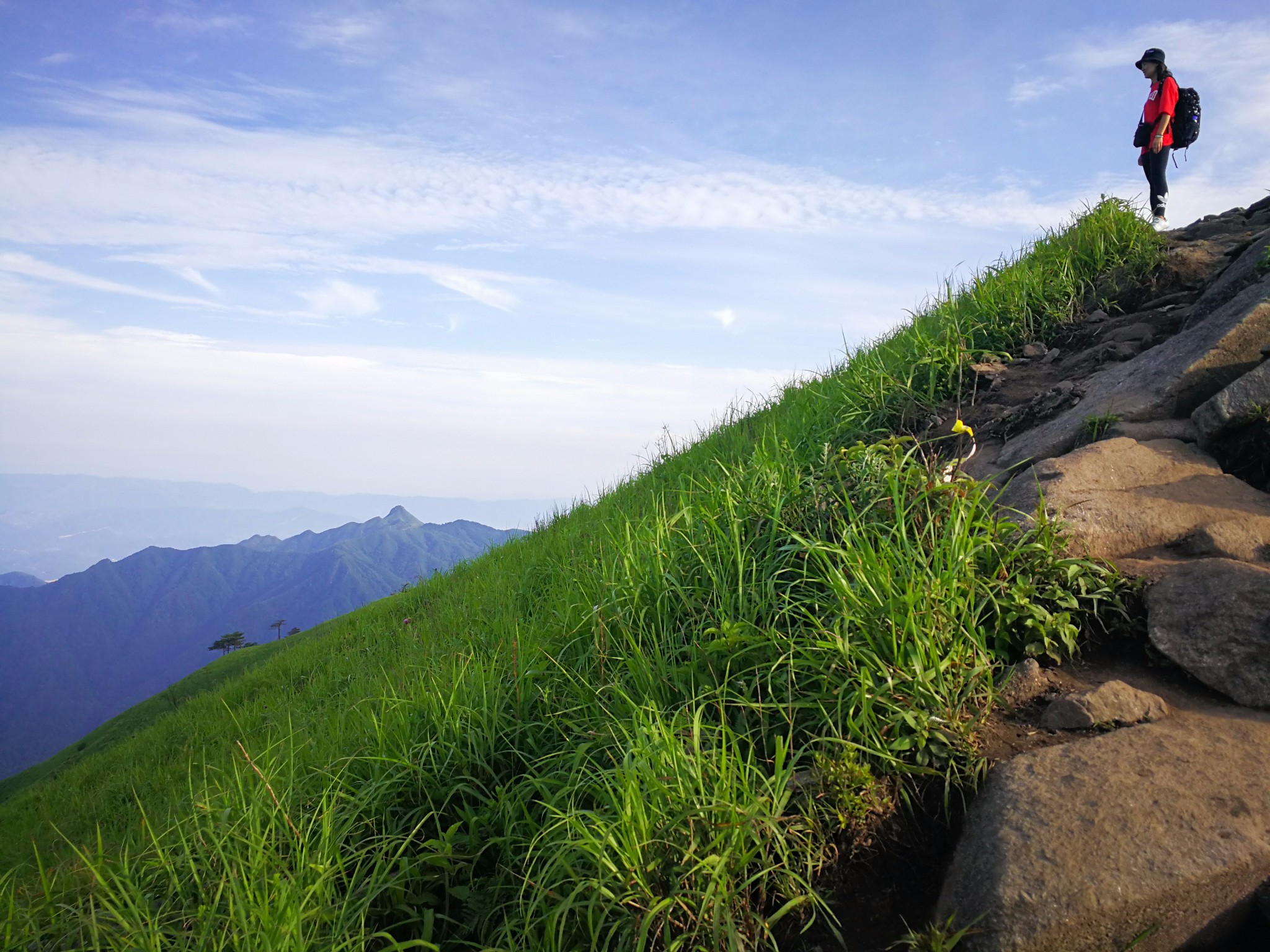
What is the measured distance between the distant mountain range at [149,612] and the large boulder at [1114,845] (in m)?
114

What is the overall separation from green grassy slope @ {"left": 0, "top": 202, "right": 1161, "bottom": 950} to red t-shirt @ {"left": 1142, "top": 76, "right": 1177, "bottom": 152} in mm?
8083

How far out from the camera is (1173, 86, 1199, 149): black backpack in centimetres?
920

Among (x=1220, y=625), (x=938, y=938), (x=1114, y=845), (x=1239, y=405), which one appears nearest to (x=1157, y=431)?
(x=1239, y=405)

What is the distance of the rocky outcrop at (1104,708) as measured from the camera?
267 cm

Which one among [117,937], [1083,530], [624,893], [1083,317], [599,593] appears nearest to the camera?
[624,893]

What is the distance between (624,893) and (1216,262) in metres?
7.36

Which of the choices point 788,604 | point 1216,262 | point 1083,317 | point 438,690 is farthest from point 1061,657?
point 1216,262

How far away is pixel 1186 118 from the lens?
922 cm

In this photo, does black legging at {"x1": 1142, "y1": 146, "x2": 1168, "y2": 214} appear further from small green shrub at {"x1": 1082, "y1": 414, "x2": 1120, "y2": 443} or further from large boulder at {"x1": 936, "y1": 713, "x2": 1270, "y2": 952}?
large boulder at {"x1": 936, "y1": 713, "x2": 1270, "y2": 952}

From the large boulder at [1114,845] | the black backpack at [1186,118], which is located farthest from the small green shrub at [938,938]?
the black backpack at [1186,118]

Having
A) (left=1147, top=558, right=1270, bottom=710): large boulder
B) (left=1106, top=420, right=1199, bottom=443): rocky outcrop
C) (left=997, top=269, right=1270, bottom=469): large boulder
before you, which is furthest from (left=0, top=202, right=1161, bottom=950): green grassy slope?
(left=1106, top=420, right=1199, bottom=443): rocky outcrop

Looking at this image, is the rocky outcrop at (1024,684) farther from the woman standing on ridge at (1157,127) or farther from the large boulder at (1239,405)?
the woman standing on ridge at (1157,127)

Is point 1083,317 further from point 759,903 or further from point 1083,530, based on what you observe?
point 759,903

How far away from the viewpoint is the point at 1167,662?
9.60 ft
